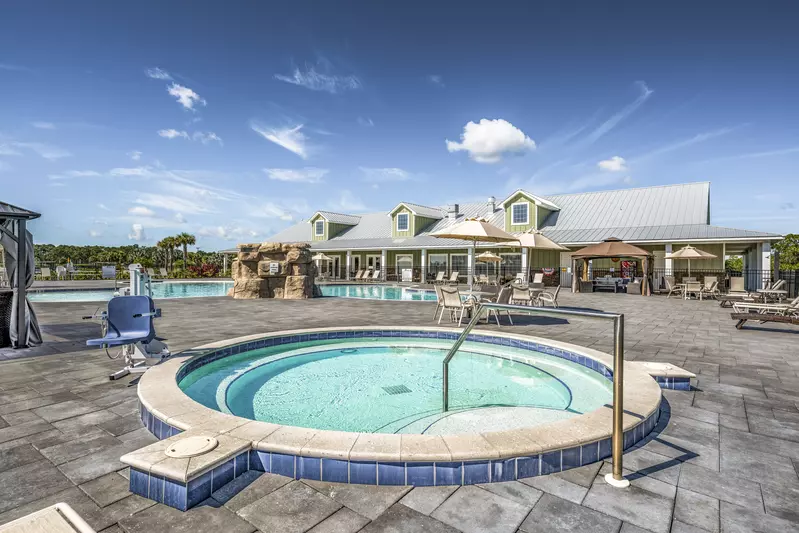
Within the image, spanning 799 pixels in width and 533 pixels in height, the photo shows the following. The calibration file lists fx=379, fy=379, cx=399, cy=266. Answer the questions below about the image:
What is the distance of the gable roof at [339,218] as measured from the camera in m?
31.2

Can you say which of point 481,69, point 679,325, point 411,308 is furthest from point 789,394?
point 481,69

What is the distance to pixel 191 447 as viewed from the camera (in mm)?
2215

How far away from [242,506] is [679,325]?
9355mm

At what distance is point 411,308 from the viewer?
11109 millimetres

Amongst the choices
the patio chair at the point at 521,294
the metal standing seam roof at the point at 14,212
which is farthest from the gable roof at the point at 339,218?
the metal standing seam roof at the point at 14,212

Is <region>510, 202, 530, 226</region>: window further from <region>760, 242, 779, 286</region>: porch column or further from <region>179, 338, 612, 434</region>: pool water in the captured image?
<region>179, 338, 612, 434</region>: pool water

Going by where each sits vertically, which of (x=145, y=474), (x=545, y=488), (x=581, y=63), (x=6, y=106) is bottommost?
(x=545, y=488)

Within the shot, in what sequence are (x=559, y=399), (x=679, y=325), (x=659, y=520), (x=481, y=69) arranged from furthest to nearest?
(x=481, y=69)
(x=679, y=325)
(x=559, y=399)
(x=659, y=520)

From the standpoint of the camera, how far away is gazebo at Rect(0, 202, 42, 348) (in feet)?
17.9

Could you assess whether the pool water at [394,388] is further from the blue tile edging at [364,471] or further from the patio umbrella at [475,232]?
the patio umbrella at [475,232]

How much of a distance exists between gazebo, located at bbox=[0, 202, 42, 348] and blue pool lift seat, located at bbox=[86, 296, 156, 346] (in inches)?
87.9

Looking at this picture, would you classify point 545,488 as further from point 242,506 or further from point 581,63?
point 581,63

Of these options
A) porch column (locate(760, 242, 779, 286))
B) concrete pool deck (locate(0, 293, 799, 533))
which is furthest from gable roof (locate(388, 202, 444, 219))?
concrete pool deck (locate(0, 293, 799, 533))

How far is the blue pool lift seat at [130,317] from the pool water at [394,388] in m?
0.82
